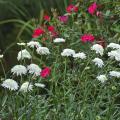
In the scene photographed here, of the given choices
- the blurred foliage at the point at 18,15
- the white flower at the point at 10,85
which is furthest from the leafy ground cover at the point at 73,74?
the blurred foliage at the point at 18,15

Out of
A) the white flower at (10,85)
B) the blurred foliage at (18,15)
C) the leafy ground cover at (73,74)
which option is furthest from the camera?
the blurred foliage at (18,15)

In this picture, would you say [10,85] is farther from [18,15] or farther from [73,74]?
[18,15]

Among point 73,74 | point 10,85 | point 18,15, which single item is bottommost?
point 10,85

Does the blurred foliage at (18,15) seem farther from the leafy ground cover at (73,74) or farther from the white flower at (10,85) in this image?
the white flower at (10,85)

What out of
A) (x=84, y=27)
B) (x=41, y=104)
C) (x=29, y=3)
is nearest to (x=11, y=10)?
(x=29, y=3)

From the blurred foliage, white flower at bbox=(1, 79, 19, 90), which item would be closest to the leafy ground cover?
white flower at bbox=(1, 79, 19, 90)

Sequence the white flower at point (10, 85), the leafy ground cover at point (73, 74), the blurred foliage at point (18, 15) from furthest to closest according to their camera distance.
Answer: the blurred foliage at point (18, 15), the leafy ground cover at point (73, 74), the white flower at point (10, 85)

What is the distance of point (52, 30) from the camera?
4.54 m

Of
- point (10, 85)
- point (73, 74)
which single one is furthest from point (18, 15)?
point (10, 85)

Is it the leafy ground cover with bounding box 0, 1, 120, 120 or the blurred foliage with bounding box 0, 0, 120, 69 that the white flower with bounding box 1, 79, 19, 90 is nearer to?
the leafy ground cover with bounding box 0, 1, 120, 120

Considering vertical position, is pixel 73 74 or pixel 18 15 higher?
pixel 18 15

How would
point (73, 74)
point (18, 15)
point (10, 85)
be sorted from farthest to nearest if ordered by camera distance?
1. point (18, 15)
2. point (73, 74)
3. point (10, 85)

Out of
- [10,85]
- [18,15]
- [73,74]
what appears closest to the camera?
[10,85]

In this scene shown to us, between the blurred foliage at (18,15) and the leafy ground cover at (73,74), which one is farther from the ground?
the blurred foliage at (18,15)
